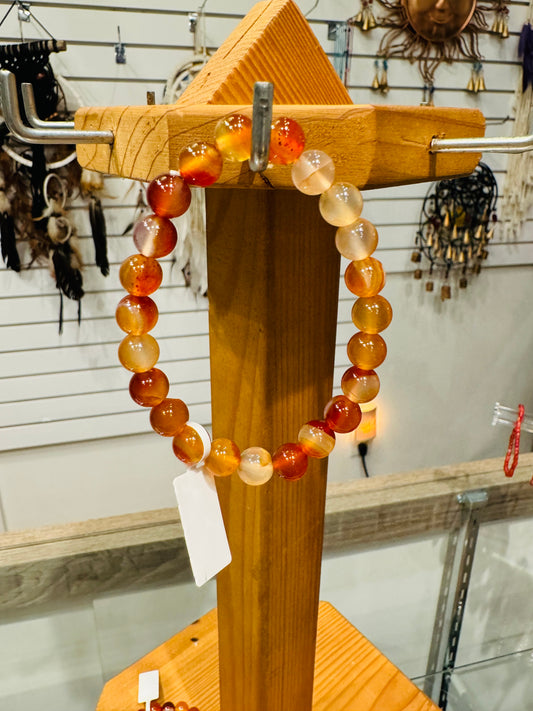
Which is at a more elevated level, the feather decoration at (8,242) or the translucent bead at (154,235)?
the translucent bead at (154,235)

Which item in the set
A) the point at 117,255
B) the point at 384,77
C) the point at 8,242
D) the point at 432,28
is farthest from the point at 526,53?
the point at 8,242

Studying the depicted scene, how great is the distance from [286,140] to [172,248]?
0.41 ft

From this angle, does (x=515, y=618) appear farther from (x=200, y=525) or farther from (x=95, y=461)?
(x=95, y=461)

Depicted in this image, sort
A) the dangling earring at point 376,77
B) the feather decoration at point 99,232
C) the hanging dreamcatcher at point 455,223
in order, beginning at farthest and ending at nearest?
the hanging dreamcatcher at point 455,223
the dangling earring at point 376,77
the feather decoration at point 99,232

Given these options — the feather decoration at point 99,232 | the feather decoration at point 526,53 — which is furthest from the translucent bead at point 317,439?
the feather decoration at point 526,53

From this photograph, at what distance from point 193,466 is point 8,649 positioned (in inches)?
32.9

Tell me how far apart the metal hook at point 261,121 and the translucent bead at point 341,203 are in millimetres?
60

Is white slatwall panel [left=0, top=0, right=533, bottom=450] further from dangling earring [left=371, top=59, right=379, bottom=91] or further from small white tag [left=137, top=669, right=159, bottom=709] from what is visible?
small white tag [left=137, top=669, right=159, bottom=709]

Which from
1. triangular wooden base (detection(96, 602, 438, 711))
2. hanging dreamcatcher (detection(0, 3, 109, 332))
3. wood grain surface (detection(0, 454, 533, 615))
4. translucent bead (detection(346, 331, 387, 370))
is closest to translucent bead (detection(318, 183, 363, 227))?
translucent bead (detection(346, 331, 387, 370))

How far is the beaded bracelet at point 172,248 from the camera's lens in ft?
1.04

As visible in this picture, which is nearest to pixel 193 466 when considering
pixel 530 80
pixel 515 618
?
pixel 515 618

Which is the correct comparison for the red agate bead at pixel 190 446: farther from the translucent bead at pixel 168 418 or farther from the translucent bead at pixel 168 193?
the translucent bead at pixel 168 193

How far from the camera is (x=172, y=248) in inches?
15.5

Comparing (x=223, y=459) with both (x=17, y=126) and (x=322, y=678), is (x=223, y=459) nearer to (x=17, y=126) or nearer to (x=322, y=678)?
(x=17, y=126)
